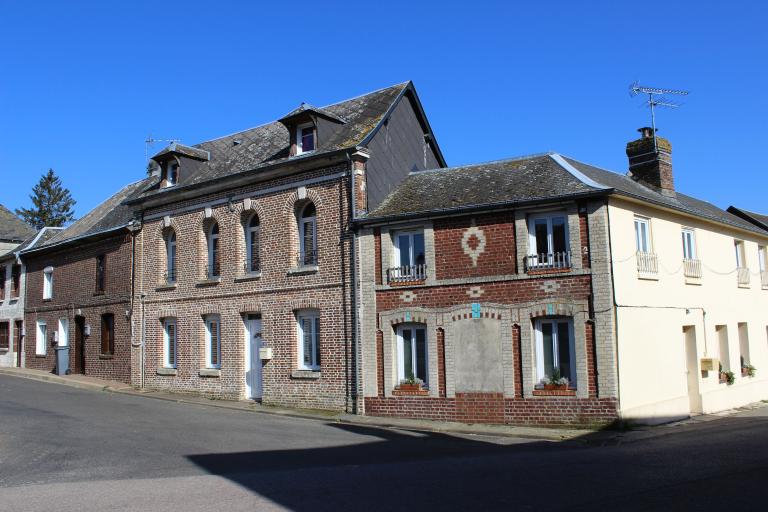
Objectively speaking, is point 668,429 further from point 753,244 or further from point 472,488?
point 753,244

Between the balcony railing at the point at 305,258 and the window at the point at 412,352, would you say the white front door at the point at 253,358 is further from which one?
the window at the point at 412,352

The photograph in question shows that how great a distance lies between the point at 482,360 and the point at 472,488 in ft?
25.4

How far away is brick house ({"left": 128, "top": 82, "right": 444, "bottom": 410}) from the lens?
18719 mm

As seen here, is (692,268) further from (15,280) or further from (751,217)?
(15,280)

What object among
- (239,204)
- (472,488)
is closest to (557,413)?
(472,488)

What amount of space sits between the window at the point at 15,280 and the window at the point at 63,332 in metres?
5.06

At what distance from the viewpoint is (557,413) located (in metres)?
15.6

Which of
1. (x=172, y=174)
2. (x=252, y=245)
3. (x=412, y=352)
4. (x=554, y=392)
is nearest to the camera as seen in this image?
(x=554, y=392)

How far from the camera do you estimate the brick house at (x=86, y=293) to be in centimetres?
2462

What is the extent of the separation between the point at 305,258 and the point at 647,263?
8.88 m

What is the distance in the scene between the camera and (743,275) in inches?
882

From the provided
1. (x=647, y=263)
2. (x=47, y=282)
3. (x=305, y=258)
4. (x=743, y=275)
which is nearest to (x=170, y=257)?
(x=305, y=258)

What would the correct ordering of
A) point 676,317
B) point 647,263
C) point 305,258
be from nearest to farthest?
1. point 647,263
2. point 676,317
3. point 305,258

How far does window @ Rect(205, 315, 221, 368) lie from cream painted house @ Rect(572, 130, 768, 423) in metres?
11.6
